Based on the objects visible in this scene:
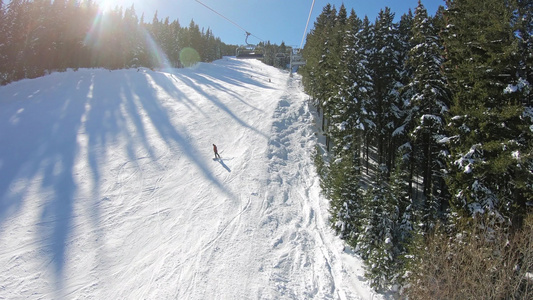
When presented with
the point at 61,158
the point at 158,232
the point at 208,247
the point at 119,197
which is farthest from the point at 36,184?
the point at 208,247

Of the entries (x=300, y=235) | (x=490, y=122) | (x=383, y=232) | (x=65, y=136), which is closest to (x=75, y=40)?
(x=65, y=136)

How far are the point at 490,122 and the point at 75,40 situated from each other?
55.6 meters

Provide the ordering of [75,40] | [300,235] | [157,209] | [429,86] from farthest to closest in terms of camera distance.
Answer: [75,40] → [429,86] → [157,209] → [300,235]

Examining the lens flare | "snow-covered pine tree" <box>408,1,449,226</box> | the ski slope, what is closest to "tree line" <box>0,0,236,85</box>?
the lens flare

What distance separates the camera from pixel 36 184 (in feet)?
49.9

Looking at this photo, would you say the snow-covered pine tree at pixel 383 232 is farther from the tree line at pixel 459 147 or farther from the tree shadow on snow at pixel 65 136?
the tree shadow on snow at pixel 65 136

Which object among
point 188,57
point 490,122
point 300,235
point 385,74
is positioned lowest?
point 300,235

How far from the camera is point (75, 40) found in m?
44.7

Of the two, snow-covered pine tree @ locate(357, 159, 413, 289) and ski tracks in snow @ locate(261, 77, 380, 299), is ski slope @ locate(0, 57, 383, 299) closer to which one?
ski tracks in snow @ locate(261, 77, 380, 299)

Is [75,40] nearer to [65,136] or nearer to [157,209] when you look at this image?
[65,136]

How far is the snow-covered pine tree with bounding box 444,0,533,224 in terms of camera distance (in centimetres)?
1077

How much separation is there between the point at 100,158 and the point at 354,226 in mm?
17341

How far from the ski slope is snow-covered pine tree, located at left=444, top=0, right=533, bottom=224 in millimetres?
6513

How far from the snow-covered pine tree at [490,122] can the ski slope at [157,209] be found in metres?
6.51
